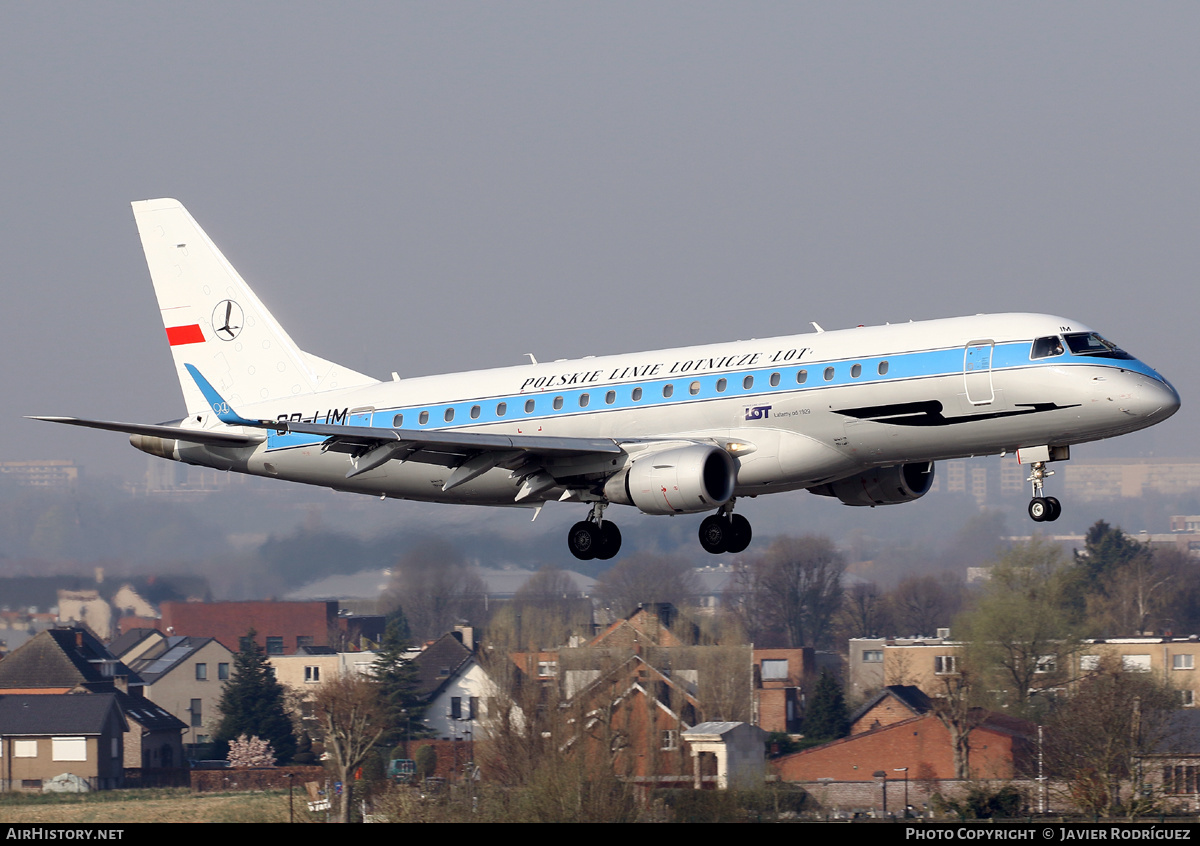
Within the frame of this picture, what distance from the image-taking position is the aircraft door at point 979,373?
1385 inches

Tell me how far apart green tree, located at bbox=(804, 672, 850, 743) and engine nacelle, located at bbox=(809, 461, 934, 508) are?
4051 cm

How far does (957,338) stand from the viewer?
3578 centimetres

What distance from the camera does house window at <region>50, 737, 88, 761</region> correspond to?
7350 cm

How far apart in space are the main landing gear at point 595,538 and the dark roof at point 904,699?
1584 inches

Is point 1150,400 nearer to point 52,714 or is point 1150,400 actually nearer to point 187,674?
point 52,714

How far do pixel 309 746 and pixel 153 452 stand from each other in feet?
134

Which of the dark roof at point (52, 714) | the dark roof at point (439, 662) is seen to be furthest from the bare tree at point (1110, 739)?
the dark roof at point (52, 714)

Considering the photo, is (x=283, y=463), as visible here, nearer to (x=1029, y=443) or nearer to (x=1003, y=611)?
(x=1029, y=443)

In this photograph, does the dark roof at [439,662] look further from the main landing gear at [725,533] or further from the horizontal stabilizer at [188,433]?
the main landing gear at [725,533]

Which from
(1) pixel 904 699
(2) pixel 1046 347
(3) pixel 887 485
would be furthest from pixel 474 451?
(1) pixel 904 699

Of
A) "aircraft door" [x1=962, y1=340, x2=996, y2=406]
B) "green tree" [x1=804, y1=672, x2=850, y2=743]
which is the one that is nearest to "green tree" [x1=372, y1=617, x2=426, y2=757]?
"green tree" [x1=804, y1=672, x2=850, y2=743]

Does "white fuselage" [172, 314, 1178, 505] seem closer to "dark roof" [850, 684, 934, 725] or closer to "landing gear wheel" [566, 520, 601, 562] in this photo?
"landing gear wheel" [566, 520, 601, 562]

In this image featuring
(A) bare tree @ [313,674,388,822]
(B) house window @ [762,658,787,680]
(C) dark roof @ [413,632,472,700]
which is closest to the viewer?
(A) bare tree @ [313,674,388,822]

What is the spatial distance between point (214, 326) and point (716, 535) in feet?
57.8
